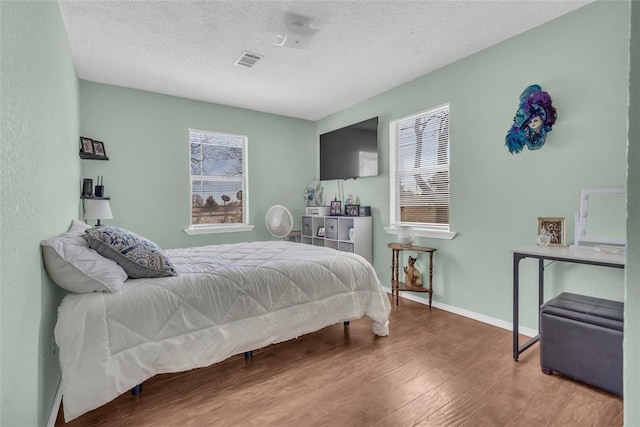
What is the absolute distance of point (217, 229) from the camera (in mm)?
4332

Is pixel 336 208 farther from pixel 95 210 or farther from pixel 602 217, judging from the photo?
pixel 602 217

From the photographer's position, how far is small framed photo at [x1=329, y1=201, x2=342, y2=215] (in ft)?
15.0

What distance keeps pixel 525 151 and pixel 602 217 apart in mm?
752

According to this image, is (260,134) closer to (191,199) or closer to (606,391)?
(191,199)

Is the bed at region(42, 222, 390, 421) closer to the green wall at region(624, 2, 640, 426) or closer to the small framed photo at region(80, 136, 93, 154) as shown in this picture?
the small framed photo at region(80, 136, 93, 154)

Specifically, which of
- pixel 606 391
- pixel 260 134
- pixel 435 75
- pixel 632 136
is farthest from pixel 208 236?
pixel 632 136

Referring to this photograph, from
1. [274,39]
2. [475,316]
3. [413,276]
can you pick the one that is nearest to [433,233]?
[413,276]

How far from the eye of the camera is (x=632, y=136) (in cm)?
→ 47

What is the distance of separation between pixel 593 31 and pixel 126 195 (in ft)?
15.2

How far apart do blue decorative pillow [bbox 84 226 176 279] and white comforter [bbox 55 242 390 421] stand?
67mm

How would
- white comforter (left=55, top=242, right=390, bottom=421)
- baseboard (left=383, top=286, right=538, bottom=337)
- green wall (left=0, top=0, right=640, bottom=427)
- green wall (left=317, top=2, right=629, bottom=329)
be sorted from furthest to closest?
baseboard (left=383, top=286, right=538, bottom=337) < green wall (left=317, top=2, right=629, bottom=329) < white comforter (left=55, top=242, right=390, bottom=421) < green wall (left=0, top=0, right=640, bottom=427)

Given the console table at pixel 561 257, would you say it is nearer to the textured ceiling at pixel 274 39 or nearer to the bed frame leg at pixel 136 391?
the textured ceiling at pixel 274 39

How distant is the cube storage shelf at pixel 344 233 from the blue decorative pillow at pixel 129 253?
248 centimetres

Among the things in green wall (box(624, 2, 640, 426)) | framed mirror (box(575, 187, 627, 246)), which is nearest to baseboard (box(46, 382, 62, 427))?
green wall (box(624, 2, 640, 426))
